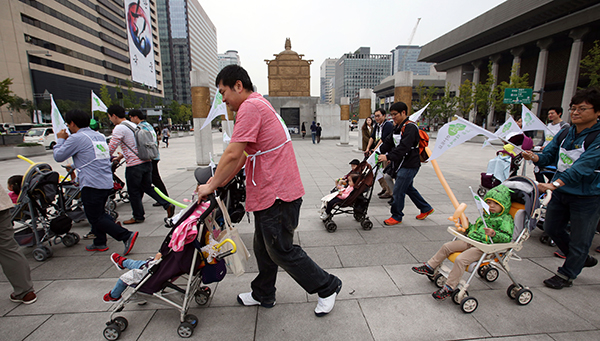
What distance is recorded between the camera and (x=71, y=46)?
47656mm

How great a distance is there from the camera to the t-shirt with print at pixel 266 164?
84.0 inches

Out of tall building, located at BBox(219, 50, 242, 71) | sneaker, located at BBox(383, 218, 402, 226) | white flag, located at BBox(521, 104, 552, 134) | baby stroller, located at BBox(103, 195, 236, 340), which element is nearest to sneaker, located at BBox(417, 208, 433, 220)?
sneaker, located at BBox(383, 218, 402, 226)

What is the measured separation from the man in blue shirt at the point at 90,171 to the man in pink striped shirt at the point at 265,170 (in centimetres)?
230

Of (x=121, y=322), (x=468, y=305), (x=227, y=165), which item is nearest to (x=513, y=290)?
(x=468, y=305)

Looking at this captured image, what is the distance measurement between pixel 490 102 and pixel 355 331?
102ft

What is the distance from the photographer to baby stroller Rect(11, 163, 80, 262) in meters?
3.44

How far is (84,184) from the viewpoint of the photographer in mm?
3543

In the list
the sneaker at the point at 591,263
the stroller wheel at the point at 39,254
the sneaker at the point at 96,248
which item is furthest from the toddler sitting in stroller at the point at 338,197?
the stroller wheel at the point at 39,254

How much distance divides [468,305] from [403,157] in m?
2.45

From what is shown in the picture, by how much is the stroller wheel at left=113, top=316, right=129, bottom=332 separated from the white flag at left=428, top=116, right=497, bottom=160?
10.2ft

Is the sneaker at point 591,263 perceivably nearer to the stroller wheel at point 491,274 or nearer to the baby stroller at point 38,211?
the stroller wheel at point 491,274

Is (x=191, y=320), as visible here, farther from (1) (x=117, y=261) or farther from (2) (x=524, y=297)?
(2) (x=524, y=297)

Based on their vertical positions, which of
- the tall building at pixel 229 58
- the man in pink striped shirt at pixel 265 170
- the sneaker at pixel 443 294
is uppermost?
the tall building at pixel 229 58

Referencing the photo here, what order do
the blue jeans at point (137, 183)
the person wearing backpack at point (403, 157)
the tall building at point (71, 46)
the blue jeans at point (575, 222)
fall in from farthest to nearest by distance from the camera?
the tall building at point (71, 46)
the blue jeans at point (137, 183)
the person wearing backpack at point (403, 157)
the blue jeans at point (575, 222)
